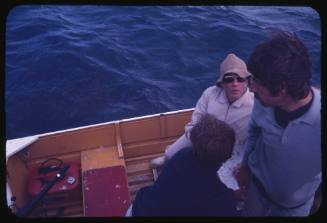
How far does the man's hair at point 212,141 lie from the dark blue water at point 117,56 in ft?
15.6

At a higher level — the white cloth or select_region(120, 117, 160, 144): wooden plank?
the white cloth

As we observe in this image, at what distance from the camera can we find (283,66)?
2.01 m

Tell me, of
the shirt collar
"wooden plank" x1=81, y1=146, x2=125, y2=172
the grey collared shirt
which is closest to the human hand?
the grey collared shirt

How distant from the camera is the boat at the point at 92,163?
4.03 m

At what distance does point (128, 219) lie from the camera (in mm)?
1417

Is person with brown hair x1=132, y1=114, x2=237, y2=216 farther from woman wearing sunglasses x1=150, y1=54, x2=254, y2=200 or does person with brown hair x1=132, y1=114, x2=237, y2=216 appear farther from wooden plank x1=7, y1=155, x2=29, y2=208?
wooden plank x1=7, y1=155, x2=29, y2=208

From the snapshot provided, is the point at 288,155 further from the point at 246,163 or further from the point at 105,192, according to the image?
the point at 105,192

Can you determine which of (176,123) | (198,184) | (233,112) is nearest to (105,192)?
A: (176,123)

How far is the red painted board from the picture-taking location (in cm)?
386

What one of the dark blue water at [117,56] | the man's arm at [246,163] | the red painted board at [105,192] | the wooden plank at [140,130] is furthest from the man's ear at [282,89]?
the dark blue water at [117,56]

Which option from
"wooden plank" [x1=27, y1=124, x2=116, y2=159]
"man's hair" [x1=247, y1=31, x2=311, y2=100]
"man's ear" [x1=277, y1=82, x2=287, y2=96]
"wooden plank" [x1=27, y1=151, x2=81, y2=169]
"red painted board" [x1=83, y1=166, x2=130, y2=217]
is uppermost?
"man's hair" [x1=247, y1=31, x2=311, y2=100]
